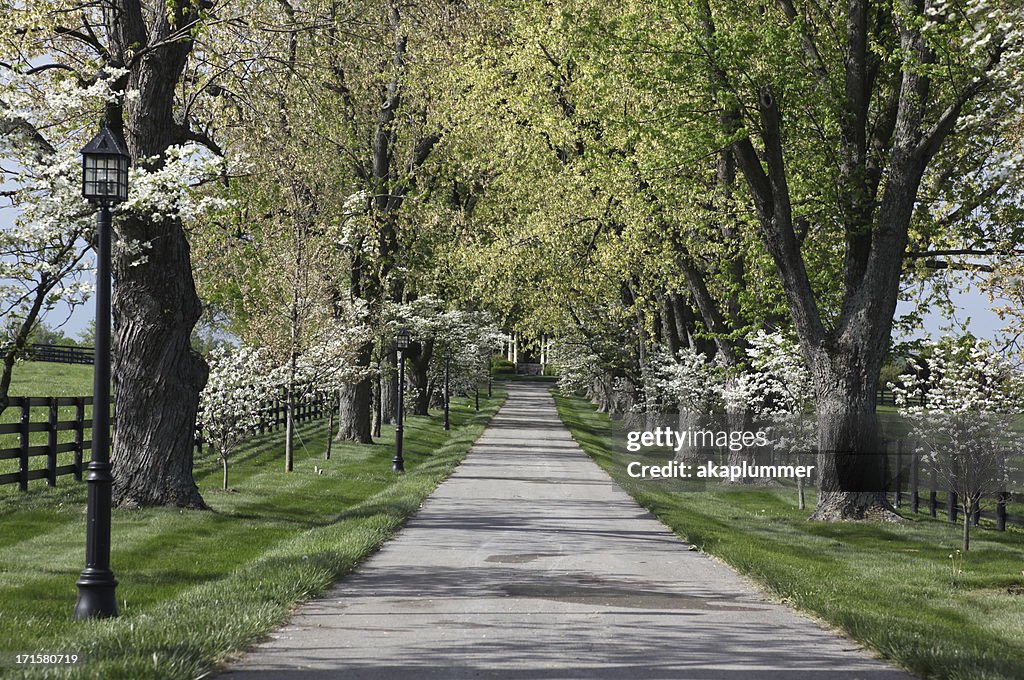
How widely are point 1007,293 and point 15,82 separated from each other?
18.1m

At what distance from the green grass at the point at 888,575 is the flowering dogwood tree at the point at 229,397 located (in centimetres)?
823

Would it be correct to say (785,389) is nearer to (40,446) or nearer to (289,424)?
(289,424)

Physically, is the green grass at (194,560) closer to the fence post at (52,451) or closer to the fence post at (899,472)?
the fence post at (52,451)

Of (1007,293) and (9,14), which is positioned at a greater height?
(9,14)

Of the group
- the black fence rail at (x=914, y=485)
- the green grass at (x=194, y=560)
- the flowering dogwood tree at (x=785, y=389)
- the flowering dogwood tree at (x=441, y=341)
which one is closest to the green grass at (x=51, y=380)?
the flowering dogwood tree at (x=441, y=341)

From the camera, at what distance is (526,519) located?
1862 cm

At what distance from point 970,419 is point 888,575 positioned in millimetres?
5452

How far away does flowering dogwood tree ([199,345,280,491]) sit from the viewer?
848 inches

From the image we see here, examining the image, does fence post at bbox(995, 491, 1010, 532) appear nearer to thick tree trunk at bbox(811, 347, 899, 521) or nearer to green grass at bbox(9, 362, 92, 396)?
thick tree trunk at bbox(811, 347, 899, 521)

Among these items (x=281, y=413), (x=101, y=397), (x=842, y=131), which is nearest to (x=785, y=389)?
(x=842, y=131)

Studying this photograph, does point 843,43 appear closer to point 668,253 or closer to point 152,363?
point 668,253

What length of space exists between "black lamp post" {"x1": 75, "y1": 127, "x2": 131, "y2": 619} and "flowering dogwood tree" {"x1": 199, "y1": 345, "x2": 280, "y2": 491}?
1164 cm

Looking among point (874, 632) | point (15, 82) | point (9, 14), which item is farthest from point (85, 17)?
point (874, 632)

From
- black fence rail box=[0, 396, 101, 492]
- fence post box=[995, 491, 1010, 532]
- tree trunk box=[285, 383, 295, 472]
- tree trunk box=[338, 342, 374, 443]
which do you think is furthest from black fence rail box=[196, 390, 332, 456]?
fence post box=[995, 491, 1010, 532]
